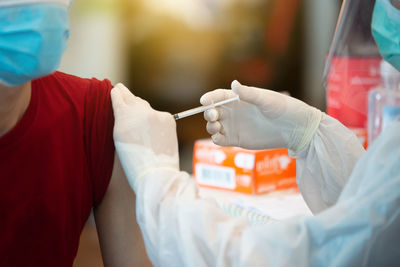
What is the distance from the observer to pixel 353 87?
2377 mm

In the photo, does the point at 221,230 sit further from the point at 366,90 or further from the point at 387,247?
the point at 366,90

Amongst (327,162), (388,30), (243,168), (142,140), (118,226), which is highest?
(388,30)

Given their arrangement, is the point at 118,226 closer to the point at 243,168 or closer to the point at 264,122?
the point at 264,122

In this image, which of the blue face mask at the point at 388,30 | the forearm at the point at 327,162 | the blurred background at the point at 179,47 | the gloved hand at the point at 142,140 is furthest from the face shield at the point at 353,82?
the gloved hand at the point at 142,140

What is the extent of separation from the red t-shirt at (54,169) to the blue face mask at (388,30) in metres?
0.81

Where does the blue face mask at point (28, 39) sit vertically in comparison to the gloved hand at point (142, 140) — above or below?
above

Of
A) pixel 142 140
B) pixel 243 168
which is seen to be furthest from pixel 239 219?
pixel 243 168

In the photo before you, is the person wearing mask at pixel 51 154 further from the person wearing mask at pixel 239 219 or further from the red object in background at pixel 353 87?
the red object in background at pixel 353 87

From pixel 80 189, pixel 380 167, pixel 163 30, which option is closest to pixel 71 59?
pixel 163 30

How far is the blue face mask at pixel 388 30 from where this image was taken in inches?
47.6

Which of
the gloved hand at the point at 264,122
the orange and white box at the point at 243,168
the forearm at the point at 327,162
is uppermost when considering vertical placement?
the gloved hand at the point at 264,122

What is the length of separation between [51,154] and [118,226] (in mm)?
290

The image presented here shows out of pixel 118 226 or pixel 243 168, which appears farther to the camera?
pixel 243 168

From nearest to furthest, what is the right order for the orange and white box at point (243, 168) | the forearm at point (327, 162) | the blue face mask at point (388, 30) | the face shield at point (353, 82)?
1. the blue face mask at point (388, 30)
2. the forearm at point (327, 162)
3. the orange and white box at point (243, 168)
4. the face shield at point (353, 82)
